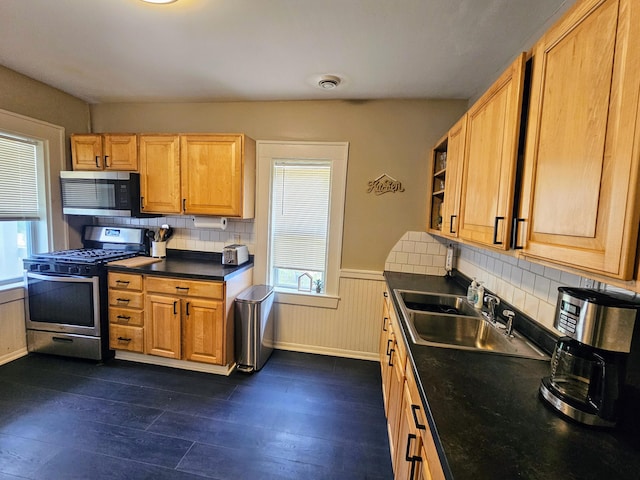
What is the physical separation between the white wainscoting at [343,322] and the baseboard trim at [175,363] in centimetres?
68

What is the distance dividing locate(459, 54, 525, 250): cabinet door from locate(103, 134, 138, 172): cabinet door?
9.80 ft

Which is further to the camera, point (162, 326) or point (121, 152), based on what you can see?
point (121, 152)

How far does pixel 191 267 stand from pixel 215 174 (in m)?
0.93

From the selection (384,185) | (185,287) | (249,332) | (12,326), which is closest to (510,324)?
(384,185)

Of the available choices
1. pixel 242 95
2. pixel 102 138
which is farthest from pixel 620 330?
pixel 102 138

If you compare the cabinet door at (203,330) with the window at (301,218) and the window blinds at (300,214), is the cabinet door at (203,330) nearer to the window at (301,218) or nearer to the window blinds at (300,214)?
the window at (301,218)

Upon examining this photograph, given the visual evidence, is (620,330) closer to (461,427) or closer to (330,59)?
(461,427)

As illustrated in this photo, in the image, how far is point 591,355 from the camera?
0.88m

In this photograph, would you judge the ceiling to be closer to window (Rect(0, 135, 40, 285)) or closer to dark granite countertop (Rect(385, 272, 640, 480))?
window (Rect(0, 135, 40, 285))

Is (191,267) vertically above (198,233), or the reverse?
(198,233)

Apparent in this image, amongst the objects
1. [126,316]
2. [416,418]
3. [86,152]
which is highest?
[86,152]

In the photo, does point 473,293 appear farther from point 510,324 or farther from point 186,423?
A: point 186,423

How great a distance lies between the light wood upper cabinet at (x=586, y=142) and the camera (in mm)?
678

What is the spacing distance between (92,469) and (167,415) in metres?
0.49
